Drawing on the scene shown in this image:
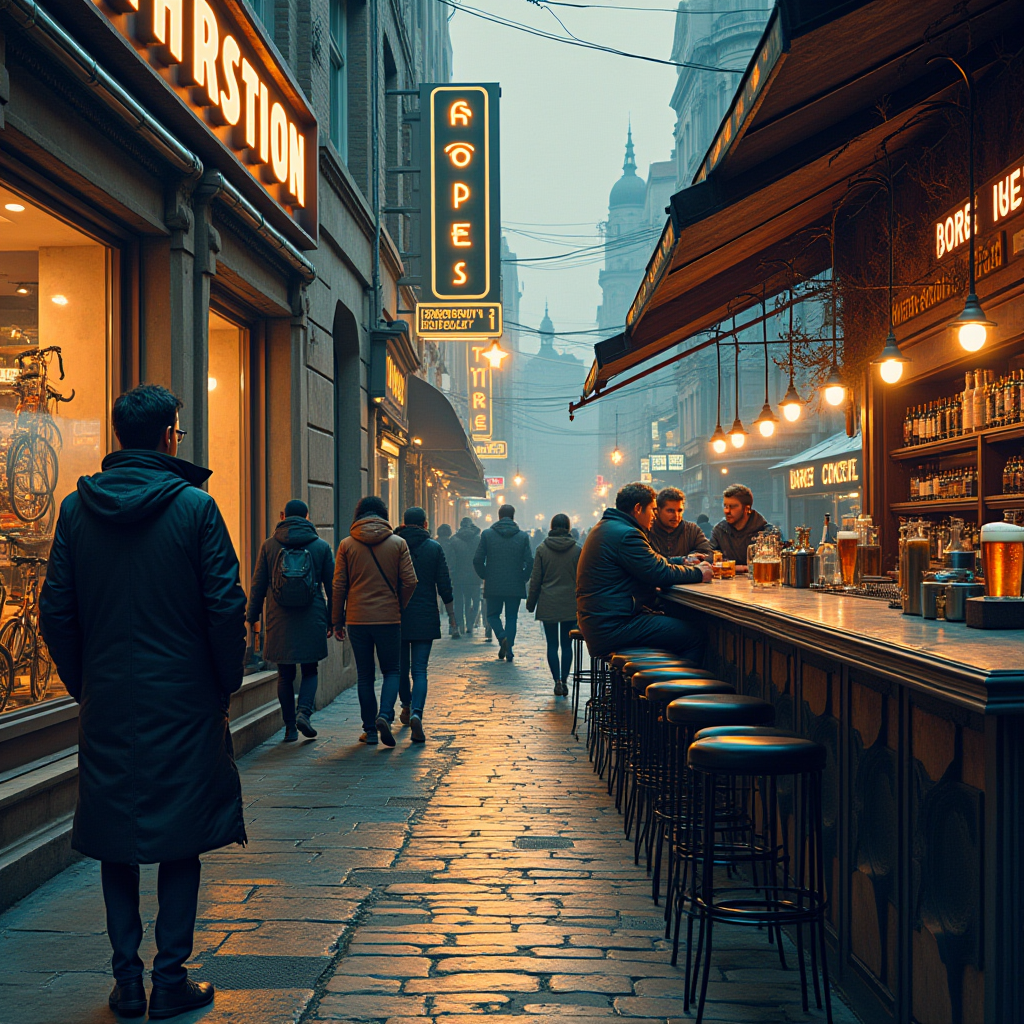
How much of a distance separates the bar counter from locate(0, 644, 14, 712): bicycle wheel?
3.69 metres

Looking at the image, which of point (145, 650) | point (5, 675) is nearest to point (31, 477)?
point (5, 675)

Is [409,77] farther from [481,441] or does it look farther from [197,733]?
[481,441]

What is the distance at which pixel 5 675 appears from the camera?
17.8ft

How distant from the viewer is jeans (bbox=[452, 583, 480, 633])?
19.3 meters

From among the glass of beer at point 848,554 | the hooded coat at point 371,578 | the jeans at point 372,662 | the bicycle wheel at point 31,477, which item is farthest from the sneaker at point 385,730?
the glass of beer at point 848,554

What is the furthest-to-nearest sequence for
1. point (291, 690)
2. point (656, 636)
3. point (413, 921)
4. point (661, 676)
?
1. point (291, 690)
2. point (656, 636)
3. point (661, 676)
4. point (413, 921)

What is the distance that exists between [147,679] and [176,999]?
3.61 ft

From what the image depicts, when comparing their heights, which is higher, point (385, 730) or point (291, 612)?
point (291, 612)

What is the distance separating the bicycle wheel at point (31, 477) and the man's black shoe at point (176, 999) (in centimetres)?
295

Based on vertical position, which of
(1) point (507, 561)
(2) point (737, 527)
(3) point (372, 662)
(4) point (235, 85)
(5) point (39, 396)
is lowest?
(3) point (372, 662)

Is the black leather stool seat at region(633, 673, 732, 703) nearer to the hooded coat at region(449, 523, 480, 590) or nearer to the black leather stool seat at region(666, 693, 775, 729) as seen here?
the black leather stool seat at region(666, 693, 775, 729)

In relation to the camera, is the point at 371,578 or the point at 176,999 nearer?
the point at 176,999

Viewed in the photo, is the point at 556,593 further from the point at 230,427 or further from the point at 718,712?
the point at 718,712

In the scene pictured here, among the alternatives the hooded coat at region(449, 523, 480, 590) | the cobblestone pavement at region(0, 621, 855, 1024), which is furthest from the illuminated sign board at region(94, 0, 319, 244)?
the hooded coat at region(449, 523, 480, 590)
